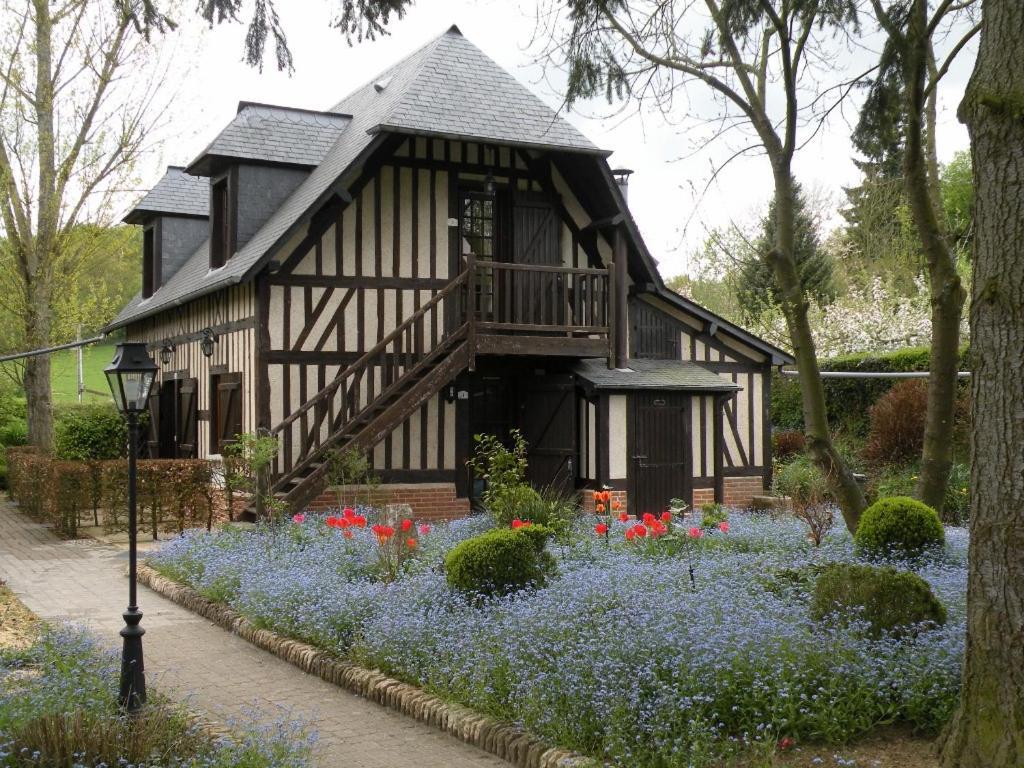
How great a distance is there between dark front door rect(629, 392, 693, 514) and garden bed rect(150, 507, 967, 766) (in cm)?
567

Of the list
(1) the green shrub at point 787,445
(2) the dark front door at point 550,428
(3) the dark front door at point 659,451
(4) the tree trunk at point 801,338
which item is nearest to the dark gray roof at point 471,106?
(2) the dark front door at point 550,428

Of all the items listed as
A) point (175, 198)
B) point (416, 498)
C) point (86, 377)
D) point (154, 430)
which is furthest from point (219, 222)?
point (86, 377)

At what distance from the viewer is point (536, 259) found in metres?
16.2

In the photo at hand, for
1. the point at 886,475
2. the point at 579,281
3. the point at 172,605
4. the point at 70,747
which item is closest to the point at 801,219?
the point at 886,475

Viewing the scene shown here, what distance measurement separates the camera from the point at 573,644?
20.1 ft

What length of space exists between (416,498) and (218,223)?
5611 mm

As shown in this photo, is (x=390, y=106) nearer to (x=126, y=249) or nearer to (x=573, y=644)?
(x=126, y=249)

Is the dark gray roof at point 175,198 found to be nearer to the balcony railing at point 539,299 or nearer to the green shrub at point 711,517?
the balcony railing at point 539,299

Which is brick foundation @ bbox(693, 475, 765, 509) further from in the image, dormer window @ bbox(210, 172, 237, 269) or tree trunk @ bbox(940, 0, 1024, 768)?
tree trunk @ bbox(940, 0, 1024, 768)

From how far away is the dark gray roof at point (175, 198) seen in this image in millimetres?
21719

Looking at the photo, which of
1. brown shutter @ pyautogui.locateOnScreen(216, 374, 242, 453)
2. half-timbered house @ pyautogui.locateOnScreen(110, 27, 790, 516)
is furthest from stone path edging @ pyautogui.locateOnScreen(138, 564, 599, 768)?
brown shutter @ pyautogui.locateOnScreen(216, 374, 242, 453)

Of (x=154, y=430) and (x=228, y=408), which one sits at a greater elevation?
(x=228, y=408)

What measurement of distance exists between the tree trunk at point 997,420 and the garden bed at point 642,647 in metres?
0.87

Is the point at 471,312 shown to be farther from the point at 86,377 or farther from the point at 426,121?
the point at 86,377
